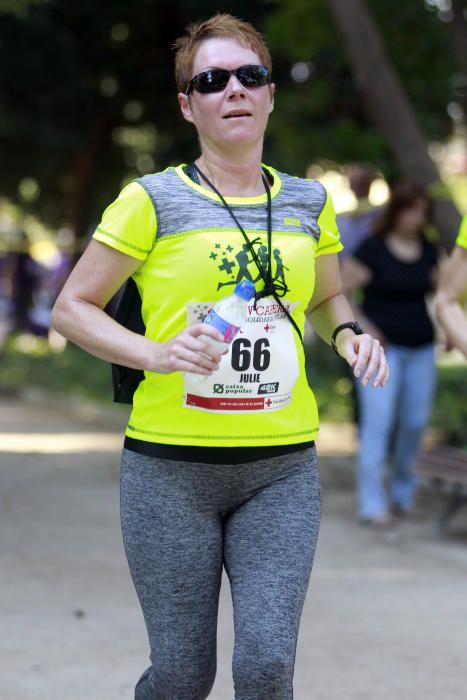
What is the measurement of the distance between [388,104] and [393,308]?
306 cm

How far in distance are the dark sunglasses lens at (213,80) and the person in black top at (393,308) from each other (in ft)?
15.7

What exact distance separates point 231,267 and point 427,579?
4.01 m

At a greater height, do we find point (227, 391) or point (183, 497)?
point (227, 391)

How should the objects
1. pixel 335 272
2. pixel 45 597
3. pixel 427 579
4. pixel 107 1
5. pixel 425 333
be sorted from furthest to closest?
pixel 107 1
pixel 425 333
pixel 427 579
pixel 45 597
pixel 335 272

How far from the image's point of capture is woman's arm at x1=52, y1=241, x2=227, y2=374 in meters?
3.21

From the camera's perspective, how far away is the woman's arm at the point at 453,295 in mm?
4652

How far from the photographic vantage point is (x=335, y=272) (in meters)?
3.76

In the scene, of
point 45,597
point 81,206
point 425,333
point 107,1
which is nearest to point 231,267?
point 45,597

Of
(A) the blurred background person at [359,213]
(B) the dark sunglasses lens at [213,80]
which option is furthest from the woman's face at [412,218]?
(B) the dark sunglasses lens at [213,80]

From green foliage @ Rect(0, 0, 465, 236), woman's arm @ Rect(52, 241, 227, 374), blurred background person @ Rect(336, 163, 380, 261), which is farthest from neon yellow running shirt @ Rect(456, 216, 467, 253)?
green foliage @ Rect(0, 0, 465, 236)

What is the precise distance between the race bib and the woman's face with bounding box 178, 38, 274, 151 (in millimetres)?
415

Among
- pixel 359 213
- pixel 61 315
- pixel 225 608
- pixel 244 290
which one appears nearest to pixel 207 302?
pixel 244 290

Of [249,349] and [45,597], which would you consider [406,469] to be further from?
[249,349]

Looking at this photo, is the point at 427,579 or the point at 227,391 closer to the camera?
the point at 227,391
